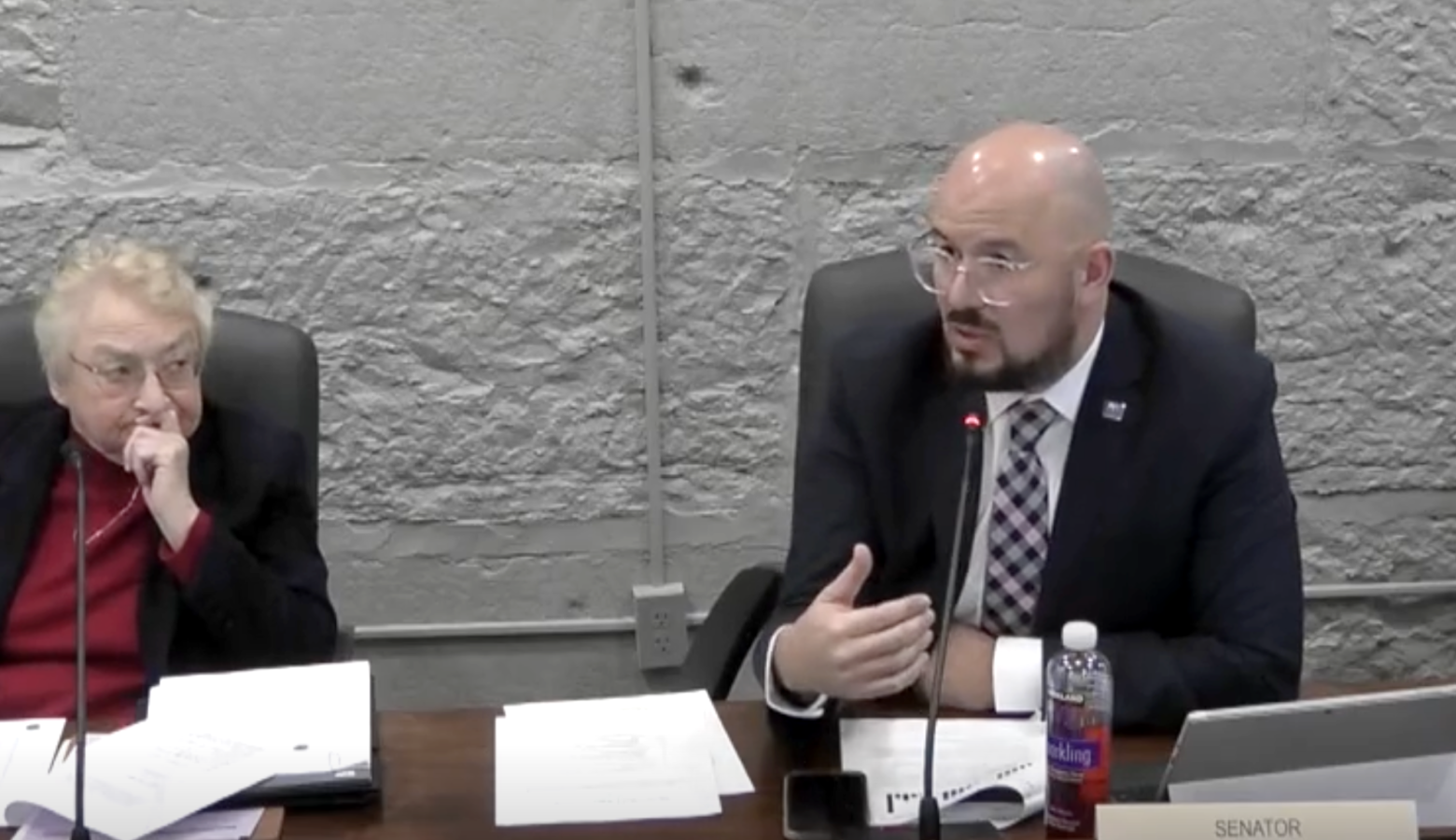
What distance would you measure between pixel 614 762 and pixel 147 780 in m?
0.41

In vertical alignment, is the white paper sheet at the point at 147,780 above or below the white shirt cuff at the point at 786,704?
above

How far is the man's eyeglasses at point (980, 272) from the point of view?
2.08 m

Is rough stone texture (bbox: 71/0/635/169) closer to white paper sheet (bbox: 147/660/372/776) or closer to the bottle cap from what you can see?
white paper sheet (bbox: 147/660/372/776)

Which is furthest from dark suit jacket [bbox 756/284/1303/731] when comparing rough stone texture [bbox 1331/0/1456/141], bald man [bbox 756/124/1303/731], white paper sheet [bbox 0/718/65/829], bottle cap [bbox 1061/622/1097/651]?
rough stone texture [bbox 1331/0/1456/141]

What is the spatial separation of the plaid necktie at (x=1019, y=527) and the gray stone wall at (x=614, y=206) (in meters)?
0.87

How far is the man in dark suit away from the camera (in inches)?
86.3

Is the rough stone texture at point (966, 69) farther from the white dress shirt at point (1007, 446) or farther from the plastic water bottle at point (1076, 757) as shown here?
the plastic water bottle at point (1076, 757)

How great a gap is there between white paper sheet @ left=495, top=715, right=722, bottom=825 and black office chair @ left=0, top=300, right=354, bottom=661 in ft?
1.72

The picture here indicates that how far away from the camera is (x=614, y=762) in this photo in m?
1.82

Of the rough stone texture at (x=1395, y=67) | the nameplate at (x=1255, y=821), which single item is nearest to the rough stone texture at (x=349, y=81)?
the rough stone texture at (x=1395, y=67)

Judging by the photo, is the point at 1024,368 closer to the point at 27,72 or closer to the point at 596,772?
the point at 596,772

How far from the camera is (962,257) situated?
6.82 feet

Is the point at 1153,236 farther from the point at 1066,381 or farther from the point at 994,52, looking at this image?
the point at 1066,381

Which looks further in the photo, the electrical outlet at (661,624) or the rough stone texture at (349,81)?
the electrical outlet at (661,624)
